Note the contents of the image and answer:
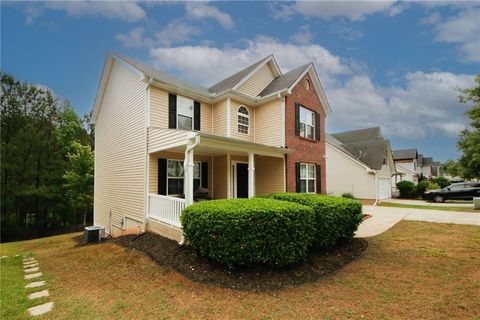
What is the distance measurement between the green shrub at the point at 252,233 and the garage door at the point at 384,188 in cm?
2100

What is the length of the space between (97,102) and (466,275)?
17.1 metres

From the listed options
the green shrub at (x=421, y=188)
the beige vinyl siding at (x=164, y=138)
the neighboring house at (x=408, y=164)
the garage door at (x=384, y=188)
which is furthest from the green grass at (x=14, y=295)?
the neighboring house at (x=408, y=164)

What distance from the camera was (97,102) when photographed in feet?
46.3

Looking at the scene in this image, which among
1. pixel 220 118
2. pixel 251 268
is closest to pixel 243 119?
pixel 220 118

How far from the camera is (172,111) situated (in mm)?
10297

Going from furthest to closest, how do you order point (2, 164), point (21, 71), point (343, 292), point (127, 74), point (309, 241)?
point (21, 71) < point (2, 164) < point (127, 74) < point (309, 241) < point (343, 292)

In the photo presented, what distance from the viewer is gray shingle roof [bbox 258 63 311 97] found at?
12.7 meters

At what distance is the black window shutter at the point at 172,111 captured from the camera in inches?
402

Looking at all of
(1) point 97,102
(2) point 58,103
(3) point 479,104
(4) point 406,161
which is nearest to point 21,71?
(2) point 58,103

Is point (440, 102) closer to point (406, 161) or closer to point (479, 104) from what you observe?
point (479, 104)

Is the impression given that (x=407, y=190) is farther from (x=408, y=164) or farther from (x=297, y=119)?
(x=297, y=119)

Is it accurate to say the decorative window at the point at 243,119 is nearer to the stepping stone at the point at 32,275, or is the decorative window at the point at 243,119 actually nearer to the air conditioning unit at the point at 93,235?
the air conditioning unit at the point at 93,235

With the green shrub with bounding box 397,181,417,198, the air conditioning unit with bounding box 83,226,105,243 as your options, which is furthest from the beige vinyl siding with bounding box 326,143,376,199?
the air conditioning unit with bounding box 83,226,105,243

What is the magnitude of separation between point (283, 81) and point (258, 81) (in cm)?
139
